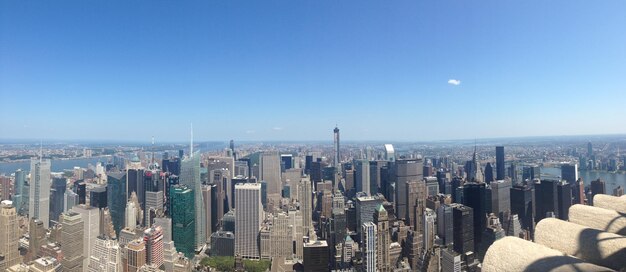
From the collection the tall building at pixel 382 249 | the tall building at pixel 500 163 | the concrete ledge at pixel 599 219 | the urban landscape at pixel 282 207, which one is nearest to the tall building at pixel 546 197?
the urban landscape at pixel 282 207

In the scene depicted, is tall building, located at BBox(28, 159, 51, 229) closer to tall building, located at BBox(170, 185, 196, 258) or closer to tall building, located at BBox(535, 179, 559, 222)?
tall building, located at BBox(170, 185, 196, 258)

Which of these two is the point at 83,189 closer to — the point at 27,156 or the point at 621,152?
the point at 27,156

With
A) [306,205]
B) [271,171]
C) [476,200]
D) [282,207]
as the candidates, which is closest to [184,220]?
[282,207]

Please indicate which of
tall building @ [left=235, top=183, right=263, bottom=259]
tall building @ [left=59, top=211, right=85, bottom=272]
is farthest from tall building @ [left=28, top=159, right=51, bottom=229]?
tall building @ [left=235, top=183, right=263, bottom=259]

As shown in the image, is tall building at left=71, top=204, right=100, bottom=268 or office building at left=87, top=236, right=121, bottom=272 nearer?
office building at left=87, top=236, right=121, bottom=272

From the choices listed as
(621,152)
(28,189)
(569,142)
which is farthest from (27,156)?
(569,142)

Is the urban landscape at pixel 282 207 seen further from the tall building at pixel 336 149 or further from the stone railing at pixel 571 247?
the stone railing at pixel 571 247

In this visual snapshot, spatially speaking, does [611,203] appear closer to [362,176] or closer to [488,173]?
[488,173]
